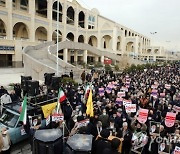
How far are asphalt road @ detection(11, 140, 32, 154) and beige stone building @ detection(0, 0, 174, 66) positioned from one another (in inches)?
983

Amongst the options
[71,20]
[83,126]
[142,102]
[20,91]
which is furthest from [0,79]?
[71,20]

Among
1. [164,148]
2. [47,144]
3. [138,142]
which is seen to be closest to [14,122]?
[47,144]

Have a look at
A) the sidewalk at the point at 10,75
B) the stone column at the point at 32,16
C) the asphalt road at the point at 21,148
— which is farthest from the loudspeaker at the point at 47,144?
the stone column at the point at 32,16

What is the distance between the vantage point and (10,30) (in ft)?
123

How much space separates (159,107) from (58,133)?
19.9 feet

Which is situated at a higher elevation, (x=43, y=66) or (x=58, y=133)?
(x=43, y=66)

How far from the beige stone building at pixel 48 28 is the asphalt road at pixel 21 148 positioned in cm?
2496

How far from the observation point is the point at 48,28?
4631 centimetres

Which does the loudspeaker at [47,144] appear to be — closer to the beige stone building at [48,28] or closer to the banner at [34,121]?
the banner at [34,121]

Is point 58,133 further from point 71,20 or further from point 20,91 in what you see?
point 71,20

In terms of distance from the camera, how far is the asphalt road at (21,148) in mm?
8766

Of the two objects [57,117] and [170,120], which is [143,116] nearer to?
[170,120]

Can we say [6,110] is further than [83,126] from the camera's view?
Yes

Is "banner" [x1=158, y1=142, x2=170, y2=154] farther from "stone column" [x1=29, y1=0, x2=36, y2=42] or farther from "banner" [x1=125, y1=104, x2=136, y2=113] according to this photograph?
"stone column" [x1=29, y1=0, x2=36, y2=42]
